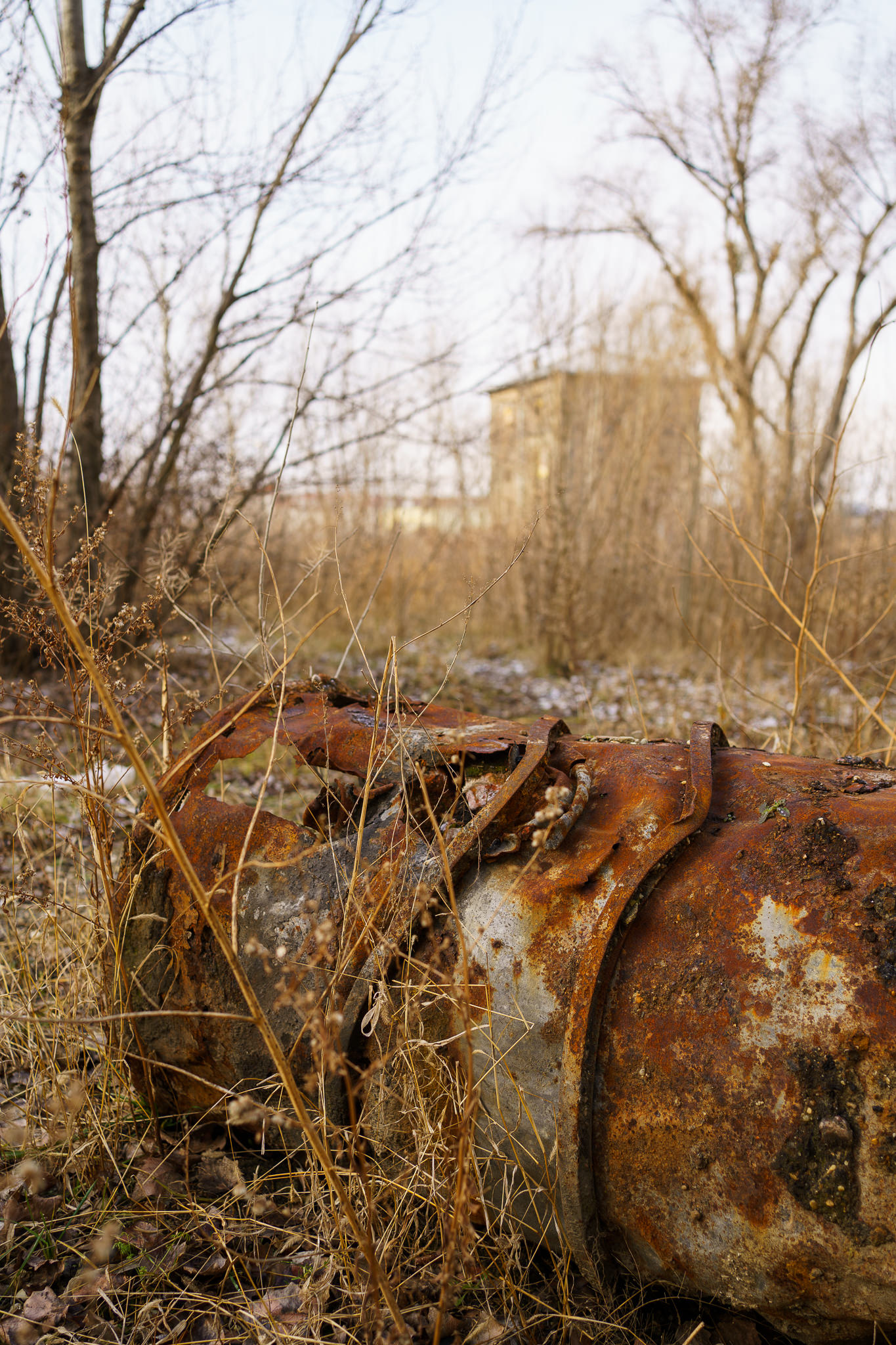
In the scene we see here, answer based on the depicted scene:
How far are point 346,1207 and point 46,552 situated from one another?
1.03m

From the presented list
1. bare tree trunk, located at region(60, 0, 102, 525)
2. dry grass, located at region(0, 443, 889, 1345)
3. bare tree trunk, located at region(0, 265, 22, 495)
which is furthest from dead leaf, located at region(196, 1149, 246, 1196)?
bare tree trunk, located at region(0, 265, 22, 495)

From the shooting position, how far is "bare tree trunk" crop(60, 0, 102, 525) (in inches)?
190

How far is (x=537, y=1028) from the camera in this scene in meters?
1.53

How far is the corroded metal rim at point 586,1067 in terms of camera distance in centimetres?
144

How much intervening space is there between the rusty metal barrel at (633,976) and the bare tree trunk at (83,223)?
3.43 m

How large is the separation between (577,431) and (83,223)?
6.21 m

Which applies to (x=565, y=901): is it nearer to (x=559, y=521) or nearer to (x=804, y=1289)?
(x=804, y=1289)

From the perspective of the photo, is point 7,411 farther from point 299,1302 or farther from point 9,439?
point 299,1302

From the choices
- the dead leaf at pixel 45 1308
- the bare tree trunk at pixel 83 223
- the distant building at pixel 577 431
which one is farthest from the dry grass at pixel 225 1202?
the distant building at pixel 577 431

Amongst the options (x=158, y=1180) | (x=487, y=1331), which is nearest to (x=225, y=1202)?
(x=158, y=1180)

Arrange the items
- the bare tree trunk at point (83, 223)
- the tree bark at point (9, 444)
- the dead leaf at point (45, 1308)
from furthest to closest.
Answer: the tree bark at point (9, 444) → the bare tree trunk at point (83, 223) → the dead leaf at point (45, 1308)

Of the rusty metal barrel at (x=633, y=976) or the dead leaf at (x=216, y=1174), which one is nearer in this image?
the rusty metal barrel at (x=633, y=976)

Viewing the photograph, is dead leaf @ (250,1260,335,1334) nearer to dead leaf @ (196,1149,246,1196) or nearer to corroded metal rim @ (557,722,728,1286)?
dead leaf @ (196,1149,246,1196)

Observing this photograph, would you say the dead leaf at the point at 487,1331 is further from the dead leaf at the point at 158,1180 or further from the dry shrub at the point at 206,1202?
the dead leaf at the point at 158,1180
